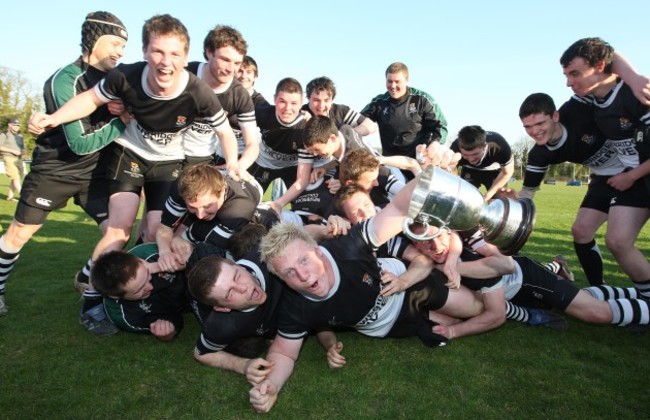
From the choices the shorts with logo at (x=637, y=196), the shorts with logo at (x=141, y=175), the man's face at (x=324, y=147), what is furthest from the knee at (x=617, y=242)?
the shorts with logo at (x=141, y=175)

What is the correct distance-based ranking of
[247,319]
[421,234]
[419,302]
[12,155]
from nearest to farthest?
[421,234] → [247,319] → [419,302] → [12,155]

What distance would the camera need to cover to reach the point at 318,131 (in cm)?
433

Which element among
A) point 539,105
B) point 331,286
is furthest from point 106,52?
point 539,105

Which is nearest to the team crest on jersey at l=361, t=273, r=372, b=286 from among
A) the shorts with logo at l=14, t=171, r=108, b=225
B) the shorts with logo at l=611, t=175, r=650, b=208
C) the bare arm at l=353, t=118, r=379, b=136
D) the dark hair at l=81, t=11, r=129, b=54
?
the shorts with logo at l=611, t=175, r=650, b=208

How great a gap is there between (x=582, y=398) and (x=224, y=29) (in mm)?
4195

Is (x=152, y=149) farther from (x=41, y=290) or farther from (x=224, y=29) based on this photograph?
(x=41, y=290)

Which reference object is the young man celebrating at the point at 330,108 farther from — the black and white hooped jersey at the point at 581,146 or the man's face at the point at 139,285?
the man's face at the point at 139,285

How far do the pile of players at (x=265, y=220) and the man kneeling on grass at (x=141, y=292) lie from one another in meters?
0.01

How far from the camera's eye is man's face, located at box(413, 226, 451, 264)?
3187 millimetres

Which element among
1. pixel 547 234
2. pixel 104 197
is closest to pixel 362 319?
pixel 104 197

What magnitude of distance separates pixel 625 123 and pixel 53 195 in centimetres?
521

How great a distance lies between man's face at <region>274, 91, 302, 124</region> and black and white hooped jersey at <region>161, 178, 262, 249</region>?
1595mm

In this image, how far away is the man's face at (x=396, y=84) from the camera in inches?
244

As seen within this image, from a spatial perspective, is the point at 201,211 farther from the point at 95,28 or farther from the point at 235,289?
the point at 95,28
